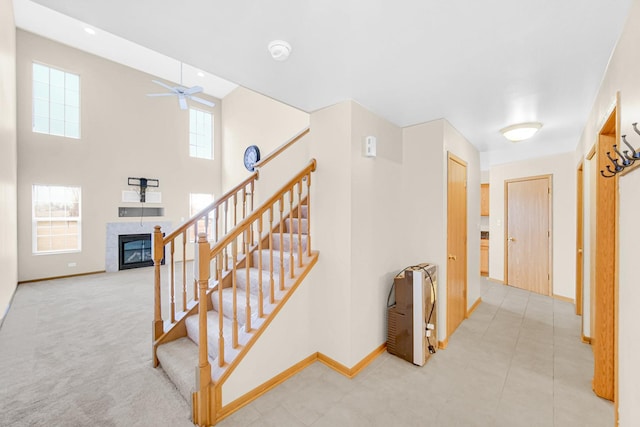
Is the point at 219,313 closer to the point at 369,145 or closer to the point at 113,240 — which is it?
the point at 369,145

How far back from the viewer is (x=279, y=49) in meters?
1.56

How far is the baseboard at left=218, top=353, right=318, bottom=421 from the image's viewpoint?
1.81m

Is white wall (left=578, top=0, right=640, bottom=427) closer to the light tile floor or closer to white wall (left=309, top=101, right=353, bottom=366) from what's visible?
the light tile floor

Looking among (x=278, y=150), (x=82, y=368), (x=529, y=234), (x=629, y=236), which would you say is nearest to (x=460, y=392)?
(x=629, y=236)

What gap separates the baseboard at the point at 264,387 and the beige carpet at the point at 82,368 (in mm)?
251

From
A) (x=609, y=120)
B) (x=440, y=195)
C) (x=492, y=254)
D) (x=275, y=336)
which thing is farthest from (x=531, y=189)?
(x=275, y=336)

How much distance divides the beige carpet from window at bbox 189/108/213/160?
4.72 m

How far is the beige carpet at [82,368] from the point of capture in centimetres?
180

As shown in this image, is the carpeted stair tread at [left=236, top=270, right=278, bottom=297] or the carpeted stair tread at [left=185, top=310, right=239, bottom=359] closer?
the carpeted stair tread at [left=185, top=310, right=239, bottom=359]

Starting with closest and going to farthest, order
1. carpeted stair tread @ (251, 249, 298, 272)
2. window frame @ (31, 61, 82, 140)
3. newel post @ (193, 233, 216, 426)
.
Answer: newel post @ (193, 233, 216, 426) → carpeted stair tread @ (251, 249, 298, 272) → window frame @ (31, 61, 82, 140)

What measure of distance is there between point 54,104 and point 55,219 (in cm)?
236

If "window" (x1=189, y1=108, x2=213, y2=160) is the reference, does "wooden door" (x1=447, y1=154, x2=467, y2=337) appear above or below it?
below

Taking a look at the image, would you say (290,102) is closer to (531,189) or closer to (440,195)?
(440,195)

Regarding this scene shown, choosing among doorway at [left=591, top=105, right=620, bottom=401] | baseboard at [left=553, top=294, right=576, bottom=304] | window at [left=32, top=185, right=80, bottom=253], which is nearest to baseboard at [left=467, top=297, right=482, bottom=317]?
baseboard at [left=553, top=294, right=576, bottom=304]
